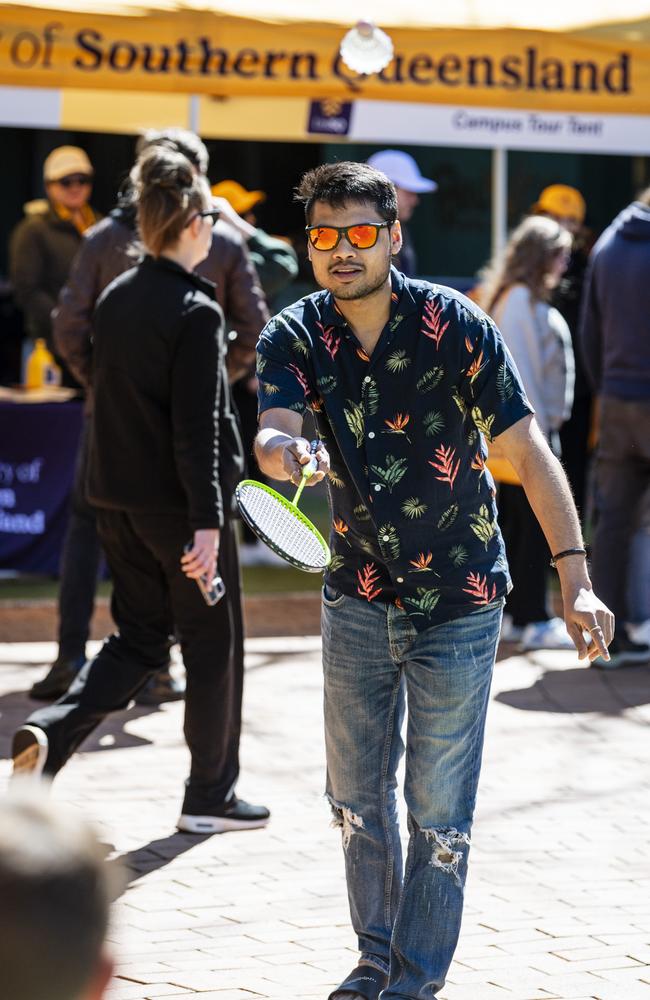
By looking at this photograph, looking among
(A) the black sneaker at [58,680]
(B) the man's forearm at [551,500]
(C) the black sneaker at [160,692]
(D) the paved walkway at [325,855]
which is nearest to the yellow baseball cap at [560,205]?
(D) the paved walkway at [325,855]

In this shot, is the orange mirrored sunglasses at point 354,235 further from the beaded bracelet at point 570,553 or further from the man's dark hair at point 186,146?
the man's dark hair at point 186,146

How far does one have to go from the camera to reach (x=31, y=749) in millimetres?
4617

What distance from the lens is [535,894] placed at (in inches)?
174

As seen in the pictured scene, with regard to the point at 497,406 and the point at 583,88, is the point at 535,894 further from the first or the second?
the point at 583,88

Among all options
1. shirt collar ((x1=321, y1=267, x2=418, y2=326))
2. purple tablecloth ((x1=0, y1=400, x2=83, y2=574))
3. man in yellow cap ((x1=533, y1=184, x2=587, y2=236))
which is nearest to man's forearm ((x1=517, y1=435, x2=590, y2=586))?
shirt collar ((x1=321, y1=267, x2=418, y2=326))

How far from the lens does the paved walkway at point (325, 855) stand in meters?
3.86

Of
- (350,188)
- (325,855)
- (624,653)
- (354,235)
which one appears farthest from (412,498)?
(624,653)

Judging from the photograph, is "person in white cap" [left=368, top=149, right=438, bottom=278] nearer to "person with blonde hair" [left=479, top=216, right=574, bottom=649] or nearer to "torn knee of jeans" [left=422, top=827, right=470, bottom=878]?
"person with blonde hair" [left=479, top=216, right=574, bottom=649]

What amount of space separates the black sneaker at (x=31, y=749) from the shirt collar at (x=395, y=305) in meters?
1.81

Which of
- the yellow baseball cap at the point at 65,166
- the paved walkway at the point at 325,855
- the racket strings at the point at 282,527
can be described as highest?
the yellow baseball cap at the point at 65,166

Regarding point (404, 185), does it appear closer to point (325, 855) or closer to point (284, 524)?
point (325, 855)

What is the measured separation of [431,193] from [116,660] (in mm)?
9369

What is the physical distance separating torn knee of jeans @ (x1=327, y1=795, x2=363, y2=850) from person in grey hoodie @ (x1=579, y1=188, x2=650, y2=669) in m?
3.81

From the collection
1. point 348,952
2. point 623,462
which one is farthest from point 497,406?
point 623,462
